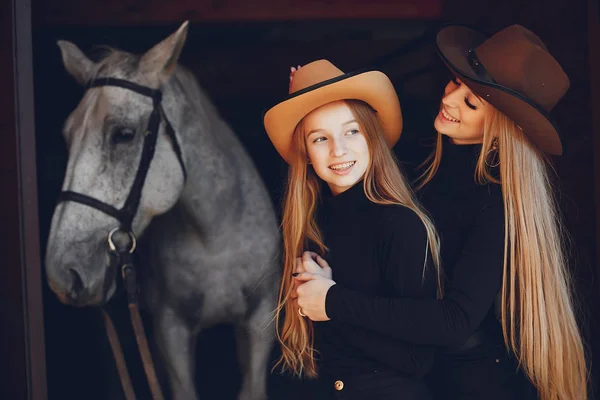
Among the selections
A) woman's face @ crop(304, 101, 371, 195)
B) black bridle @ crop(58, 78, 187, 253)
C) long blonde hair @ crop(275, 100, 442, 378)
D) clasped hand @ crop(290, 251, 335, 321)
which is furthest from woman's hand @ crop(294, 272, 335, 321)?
black bridle @ crop(58, 78, 187, 253)

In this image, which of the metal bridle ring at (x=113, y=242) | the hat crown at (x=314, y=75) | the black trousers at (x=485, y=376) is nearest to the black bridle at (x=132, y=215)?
the metal bridle ring at (x=113, y=242)

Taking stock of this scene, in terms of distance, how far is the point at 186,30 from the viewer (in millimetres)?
2578

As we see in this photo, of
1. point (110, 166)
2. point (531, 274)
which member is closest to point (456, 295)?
point (531, 274)

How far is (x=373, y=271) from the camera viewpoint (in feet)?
6.53

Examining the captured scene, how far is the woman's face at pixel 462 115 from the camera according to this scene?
2.14 m

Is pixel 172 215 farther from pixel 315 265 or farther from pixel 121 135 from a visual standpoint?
pixel 315 265

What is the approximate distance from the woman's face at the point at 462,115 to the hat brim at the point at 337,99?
0.16 m

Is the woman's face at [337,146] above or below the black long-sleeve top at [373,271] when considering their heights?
above

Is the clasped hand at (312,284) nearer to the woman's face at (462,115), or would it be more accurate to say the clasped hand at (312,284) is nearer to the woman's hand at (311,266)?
the woman's hand at (311,266)

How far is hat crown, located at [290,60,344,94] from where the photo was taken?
2.11 metres

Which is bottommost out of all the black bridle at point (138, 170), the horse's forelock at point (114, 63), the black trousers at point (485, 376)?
the black trousers at point (485, 376)

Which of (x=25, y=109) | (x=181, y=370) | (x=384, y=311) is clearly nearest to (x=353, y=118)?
(x=384, y=311)

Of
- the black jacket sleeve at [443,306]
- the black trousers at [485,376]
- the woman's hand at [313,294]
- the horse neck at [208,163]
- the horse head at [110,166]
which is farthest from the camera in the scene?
the horse neck at [208,163]

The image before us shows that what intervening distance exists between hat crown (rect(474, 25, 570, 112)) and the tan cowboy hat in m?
0.36
